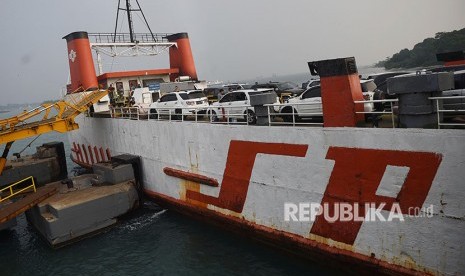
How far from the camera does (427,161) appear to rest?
25.0ft

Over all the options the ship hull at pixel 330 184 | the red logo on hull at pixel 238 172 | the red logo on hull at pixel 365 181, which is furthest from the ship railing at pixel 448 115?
the red logo on hull at pixel 238 172

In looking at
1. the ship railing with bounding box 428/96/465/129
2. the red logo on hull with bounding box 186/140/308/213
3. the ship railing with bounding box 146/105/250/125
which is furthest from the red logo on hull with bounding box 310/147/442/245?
the ship railing with bounding box 146/105/250/125

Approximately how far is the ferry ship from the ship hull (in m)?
0.02

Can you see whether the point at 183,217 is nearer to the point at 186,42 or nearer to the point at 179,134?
the point at 179,134

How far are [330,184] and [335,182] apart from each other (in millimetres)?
166

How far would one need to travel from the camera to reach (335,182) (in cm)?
941

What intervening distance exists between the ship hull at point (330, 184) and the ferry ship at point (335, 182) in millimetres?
24

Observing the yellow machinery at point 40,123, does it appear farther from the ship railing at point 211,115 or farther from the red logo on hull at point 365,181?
the red logo on hull at point 365,181

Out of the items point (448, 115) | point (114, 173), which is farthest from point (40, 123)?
point (448, 115)

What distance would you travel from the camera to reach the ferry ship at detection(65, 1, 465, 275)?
7.55 m

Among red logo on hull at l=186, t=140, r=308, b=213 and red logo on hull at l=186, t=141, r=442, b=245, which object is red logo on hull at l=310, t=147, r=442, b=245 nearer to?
red logo on hull at l=186, t=141, r=442, b=245

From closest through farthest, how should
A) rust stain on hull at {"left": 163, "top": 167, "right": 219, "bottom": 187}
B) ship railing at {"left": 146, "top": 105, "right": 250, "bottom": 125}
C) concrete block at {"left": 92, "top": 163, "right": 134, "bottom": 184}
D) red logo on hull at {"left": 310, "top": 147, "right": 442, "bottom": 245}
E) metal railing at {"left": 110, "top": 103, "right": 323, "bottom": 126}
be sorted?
A: red logo on hull at {"left": 310, "top": 147, "right": 442, "bottom": 245} < metal railing at {"left": 110, "top": 103, "right": 323, "bottom": 126} < ship railing at {"left": 146, "top": 105, "right": 250, "bottom": 125} < rust stain on hull at {"left": 163, "top": 167, "right": 219, "bottom": 187} < concrete block at {"left": 92, "top": 163, "right": 134, "bottom": 184}

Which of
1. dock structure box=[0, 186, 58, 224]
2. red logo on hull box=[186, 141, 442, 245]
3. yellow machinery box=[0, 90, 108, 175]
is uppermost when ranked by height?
yellow machinery box=[0, 90, 108, 175]

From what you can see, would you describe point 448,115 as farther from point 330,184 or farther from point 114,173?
point 114,173
